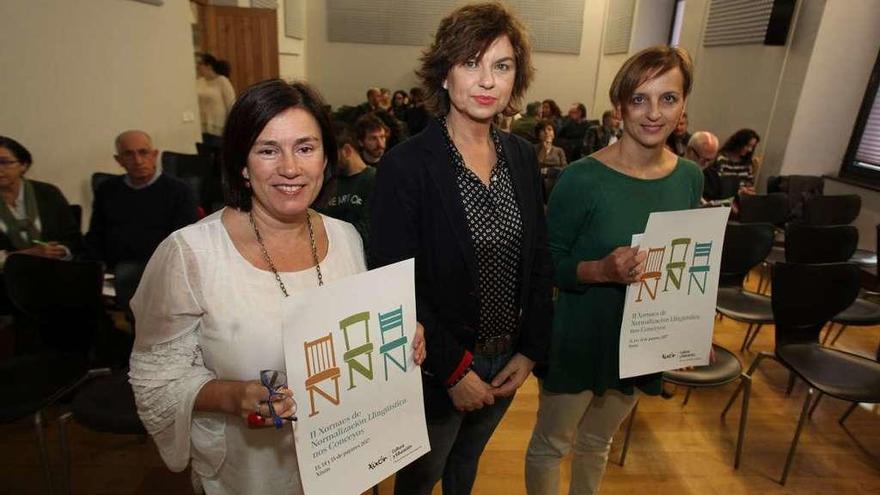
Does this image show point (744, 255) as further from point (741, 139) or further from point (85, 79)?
point (85, 79)

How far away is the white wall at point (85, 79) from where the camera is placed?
348cm

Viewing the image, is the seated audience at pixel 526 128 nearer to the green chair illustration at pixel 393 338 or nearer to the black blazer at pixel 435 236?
the black blazer at pixel 435 236

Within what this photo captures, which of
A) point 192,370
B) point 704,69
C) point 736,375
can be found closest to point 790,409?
point 736,375

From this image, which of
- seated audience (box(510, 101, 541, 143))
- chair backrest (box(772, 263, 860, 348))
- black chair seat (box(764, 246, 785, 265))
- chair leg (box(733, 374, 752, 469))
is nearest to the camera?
chair leg (box(733, 374, 752, 469))

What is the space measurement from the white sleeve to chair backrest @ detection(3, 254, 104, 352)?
1.48m

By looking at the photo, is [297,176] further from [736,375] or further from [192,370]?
[736,375]

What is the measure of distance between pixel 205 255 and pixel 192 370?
10.0 inches

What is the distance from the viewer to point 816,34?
5.44m

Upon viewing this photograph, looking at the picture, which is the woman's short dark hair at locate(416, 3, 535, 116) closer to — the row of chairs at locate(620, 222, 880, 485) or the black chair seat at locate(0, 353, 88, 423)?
the row of chairs at locate(620, 222, 880, 485)

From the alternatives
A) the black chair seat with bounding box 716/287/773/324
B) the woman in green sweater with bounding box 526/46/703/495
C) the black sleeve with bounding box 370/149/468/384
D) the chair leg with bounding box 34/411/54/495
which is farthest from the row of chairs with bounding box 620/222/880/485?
the chair leg with bounding box 34/411/54/495

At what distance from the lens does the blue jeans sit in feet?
4.48

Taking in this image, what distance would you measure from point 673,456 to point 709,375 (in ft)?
1.81

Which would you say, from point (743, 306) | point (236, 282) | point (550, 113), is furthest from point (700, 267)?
point (550, 113)

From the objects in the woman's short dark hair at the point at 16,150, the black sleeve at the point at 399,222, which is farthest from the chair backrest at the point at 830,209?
the woman's short dark hair at the point at 16,150
